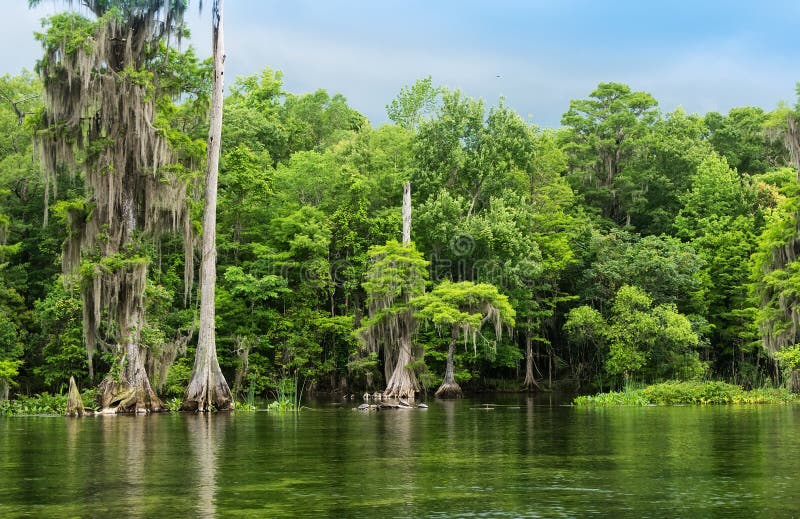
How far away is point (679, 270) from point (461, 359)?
44.5ft

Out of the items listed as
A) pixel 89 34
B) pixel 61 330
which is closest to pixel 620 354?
pixel 61 330

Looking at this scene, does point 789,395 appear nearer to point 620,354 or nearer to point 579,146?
point 620,354

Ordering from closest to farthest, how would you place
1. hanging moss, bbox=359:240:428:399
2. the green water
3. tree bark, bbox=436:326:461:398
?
the green water < hanging moss, bbox=359:240:428:399 < tree bark, bbox=436:326:461:398

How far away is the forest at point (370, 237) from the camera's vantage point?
110 feet

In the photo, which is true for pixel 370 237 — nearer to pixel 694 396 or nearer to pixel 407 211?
pixel 407 211

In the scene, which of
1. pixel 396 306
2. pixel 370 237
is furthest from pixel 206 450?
pixel 370 237

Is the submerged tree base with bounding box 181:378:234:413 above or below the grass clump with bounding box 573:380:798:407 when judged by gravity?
above

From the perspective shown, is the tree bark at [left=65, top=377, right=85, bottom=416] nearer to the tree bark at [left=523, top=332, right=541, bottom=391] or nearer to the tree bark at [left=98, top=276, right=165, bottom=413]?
the tree bark at [left=98, top=276, right=165, bottom=413]

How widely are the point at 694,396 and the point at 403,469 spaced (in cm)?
2607

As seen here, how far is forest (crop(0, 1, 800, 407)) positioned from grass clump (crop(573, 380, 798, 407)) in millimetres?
2277

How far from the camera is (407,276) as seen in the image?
46.0m

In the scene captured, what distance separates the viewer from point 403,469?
14.3 m

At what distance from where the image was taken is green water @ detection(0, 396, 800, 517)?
1048 centimetres

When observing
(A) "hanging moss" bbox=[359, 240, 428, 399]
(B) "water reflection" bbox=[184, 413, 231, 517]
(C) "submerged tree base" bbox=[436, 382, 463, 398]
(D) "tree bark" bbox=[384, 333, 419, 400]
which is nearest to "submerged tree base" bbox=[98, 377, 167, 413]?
(B) "water reflection" bbox=[184, 413, 231, 517]
